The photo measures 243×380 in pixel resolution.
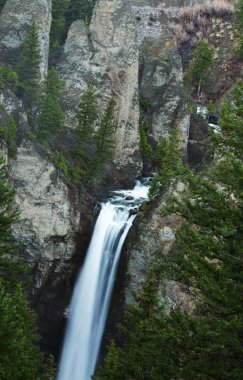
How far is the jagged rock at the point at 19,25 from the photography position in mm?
36250

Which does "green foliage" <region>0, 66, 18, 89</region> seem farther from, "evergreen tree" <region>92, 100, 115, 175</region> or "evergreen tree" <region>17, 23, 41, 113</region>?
"evergreen tree" <region>92, 100, 115, 175</region>

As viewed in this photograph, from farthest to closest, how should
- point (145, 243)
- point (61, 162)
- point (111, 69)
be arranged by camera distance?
point (111, 69), point (61, 162), point (145, 243)

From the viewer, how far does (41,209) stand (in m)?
29.5

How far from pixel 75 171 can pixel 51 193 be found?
9.89 ft

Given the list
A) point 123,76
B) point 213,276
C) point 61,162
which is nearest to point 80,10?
point 123,76

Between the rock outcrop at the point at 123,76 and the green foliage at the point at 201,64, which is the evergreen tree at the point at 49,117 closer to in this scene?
the rock outcrop at the point at 123,76

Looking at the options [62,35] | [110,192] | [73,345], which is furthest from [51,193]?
Answer: [62,35]

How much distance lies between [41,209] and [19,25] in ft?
61.2

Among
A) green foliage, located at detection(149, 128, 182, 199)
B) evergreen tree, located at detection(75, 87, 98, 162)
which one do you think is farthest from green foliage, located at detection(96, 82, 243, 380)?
evergreen tree, located at detection(75, 87, 98, 162)

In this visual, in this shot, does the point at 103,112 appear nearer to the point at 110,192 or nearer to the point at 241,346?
the point at 110,192

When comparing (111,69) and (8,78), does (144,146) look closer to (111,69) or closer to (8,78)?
(111,69)

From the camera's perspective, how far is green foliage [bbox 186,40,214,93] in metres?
44.2

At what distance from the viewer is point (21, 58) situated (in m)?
33.0

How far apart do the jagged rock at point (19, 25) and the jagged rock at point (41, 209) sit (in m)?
11.1
